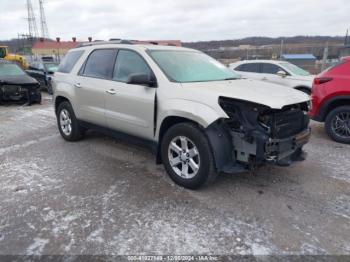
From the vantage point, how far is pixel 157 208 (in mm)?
3570

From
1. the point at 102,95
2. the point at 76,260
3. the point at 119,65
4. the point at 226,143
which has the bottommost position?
the point at 76,260

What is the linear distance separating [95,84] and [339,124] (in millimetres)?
4749

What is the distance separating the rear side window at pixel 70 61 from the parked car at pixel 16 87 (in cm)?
551

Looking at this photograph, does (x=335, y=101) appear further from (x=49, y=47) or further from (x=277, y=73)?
(x=49, y=47)

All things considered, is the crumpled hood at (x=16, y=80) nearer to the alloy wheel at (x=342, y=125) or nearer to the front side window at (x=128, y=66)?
the front side window at (x=128, y=66)

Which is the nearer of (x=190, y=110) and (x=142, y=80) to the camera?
(x=190, y=110)

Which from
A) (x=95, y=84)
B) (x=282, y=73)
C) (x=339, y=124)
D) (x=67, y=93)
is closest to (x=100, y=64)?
(x=95, y=84)

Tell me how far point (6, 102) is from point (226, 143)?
32.8ft

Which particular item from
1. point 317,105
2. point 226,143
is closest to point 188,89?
point 226,143

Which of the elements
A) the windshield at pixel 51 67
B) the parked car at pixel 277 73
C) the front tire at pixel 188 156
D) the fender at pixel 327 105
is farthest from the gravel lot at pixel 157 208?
the windshield at pixel 51 67

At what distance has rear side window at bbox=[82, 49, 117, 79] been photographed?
496 centimetres

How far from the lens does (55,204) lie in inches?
144

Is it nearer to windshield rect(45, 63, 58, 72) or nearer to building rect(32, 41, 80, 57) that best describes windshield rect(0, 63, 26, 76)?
windshield rect(45, 63, 58, 72)

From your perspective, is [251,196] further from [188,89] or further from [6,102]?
[6,102]
